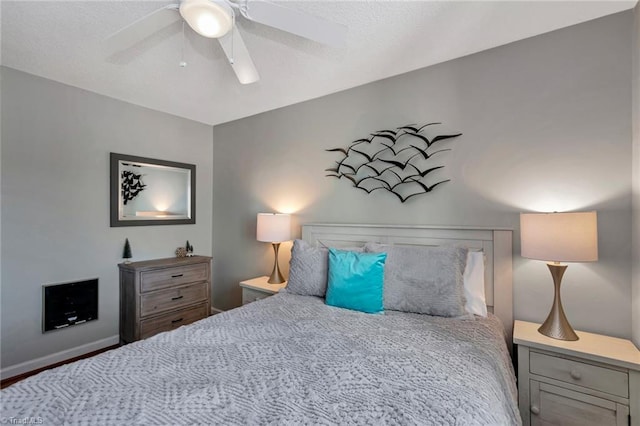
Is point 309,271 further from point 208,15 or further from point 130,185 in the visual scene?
point 130,185

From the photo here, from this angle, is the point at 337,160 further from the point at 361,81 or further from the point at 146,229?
the point at 146,229

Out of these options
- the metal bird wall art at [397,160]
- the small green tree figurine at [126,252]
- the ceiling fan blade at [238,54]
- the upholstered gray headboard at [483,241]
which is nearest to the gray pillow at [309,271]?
the upholstered gray headboard at [483,241]

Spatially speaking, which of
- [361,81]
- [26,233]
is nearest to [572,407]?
[361,81]

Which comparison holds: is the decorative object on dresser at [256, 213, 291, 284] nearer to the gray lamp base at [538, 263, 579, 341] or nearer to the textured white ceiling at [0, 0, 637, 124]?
the textured white ceiling at [0, 0, 637, 124]

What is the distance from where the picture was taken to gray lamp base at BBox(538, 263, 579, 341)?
64.1 inches

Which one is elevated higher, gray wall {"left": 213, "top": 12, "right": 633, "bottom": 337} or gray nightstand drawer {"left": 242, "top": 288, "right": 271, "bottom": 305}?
gray wall {"left": 213, "top": 12, "right": 633, "bottom": 337}

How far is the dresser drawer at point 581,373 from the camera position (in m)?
1.43

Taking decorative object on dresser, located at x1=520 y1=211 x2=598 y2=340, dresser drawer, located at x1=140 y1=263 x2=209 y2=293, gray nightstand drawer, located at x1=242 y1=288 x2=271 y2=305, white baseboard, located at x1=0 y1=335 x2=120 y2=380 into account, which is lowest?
white baseboard, located at x1=0 y1=335 x2=120 y2=380

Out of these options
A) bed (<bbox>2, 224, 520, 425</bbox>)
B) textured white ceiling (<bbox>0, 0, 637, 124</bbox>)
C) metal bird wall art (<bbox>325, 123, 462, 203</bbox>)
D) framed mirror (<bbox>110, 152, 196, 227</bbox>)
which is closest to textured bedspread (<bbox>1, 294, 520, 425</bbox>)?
bed (<bbox>2, 224, 520, 425</bbox>)

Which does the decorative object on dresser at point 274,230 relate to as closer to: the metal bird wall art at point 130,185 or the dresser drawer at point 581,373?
the metal bird wall art at point 130,185

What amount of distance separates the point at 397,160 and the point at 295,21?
1354 millimetres

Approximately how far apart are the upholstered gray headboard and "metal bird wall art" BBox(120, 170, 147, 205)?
2.35 metres

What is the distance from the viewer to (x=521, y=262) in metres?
1.97

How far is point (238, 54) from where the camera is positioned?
178cm
